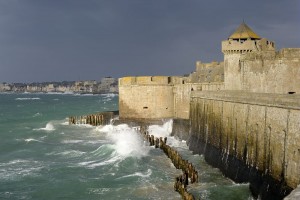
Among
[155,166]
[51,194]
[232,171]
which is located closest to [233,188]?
[232,171]

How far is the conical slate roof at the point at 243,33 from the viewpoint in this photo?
33.6 m

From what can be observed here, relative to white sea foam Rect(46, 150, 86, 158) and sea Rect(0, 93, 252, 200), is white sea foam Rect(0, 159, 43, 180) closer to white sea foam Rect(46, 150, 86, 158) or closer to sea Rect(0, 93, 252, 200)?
sea Rect(0, 93, 252, 200)

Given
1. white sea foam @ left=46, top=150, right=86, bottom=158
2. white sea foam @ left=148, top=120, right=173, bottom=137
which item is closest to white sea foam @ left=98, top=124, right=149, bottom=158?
white sea foam @ left=148, top=120, right=173, bottom=137

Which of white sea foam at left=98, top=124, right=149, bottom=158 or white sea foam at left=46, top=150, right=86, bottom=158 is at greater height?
white sea foam at left=98, top=124, right=149, bottom=158

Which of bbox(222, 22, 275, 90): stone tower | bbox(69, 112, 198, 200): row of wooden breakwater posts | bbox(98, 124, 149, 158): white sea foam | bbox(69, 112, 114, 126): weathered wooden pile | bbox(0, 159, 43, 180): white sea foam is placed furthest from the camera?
bbox(69, 112, 114, 126): weathered wooden pile

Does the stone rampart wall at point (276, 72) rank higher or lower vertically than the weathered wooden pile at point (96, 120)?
higher

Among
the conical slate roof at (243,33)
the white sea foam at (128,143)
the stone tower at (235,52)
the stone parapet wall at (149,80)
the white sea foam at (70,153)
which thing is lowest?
the white sea foam at (70,153)

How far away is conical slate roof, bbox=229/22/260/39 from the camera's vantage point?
33625 millimetres

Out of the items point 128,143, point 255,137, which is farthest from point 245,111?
point 128,143

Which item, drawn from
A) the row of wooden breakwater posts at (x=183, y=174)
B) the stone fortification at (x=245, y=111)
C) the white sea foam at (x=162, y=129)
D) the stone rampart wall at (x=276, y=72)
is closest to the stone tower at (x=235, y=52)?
the stone fortification at (x=245, y=111)

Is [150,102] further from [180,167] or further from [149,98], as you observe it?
[180,167]

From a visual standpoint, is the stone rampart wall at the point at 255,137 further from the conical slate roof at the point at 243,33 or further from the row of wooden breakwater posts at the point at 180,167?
the conical slate roof at the point at 243,33

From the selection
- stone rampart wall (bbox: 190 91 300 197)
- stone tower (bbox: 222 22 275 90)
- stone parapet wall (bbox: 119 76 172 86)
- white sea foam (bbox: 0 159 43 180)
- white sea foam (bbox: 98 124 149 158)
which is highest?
stone tower (bbox: 222 22 275 90)

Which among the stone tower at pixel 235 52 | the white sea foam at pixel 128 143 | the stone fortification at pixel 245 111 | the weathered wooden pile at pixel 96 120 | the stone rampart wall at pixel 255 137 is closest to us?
the stone rampart wall at pixel 255 137
